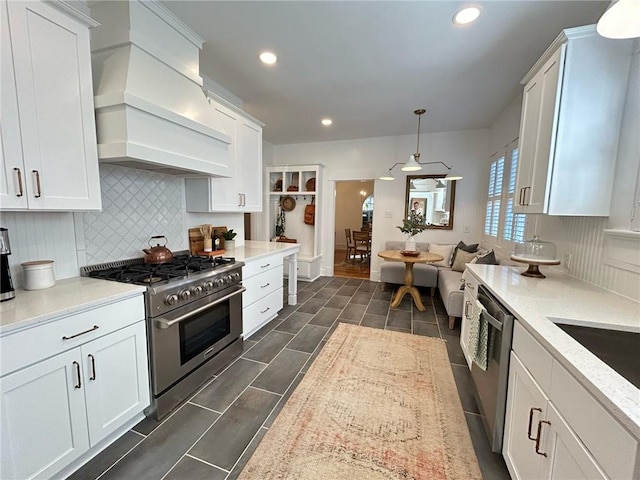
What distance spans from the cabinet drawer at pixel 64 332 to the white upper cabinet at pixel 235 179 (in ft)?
4.41

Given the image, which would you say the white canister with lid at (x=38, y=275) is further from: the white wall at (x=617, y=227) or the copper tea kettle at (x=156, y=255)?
the white wall at (x=617, y=227)

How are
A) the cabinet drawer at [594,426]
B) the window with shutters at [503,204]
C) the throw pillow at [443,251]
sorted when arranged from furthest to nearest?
the throw pillow at [443,251], the window with shutters at [503,204], the cabinet drawer at [594,426]

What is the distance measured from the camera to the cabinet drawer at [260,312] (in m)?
2.69

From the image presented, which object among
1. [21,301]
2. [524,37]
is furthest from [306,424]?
[524,37]

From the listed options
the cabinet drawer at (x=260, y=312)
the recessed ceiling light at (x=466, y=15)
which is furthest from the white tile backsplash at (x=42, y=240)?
the recessed ceiling light at (x=466, y=15)

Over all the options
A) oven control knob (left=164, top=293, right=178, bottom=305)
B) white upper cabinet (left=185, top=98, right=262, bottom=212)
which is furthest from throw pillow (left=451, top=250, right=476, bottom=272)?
oven control knob (left=164, top=293, right=178, bottom=305)

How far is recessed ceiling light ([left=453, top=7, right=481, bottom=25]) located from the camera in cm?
184

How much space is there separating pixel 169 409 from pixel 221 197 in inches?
75.1

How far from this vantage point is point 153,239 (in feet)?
7.83

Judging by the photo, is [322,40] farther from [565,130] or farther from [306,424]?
[306,424]

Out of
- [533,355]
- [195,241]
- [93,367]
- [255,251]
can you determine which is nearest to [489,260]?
[533,355]

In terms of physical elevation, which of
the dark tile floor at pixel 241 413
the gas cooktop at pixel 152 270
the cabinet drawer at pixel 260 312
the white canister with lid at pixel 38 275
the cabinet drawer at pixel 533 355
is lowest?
the dark tile floor at pixel 241 413

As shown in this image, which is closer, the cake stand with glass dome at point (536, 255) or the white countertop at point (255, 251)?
the cake stand with glass dome at point (536, 255)

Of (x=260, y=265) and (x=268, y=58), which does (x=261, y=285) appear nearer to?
(x=260, y=265)
